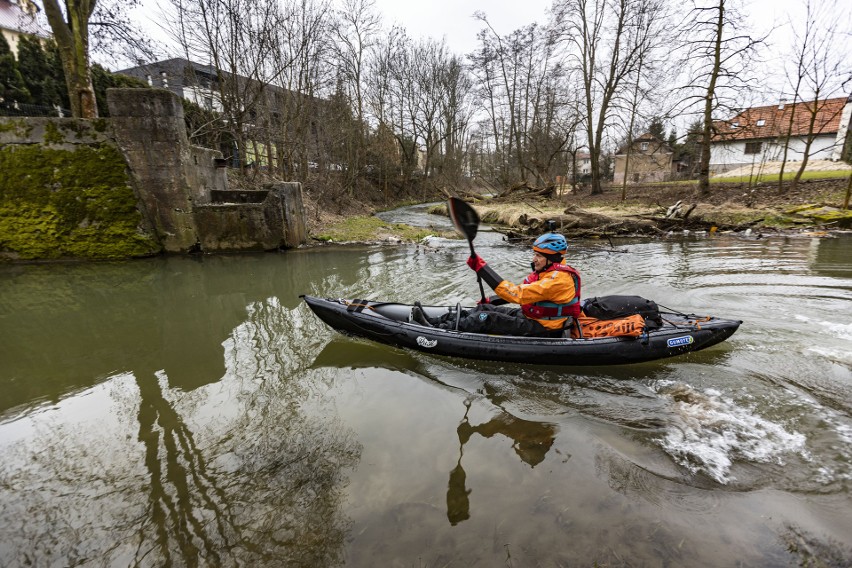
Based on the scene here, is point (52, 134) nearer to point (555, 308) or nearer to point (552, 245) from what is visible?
point (552, 245)

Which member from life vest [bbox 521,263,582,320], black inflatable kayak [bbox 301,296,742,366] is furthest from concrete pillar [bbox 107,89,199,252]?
life vest [bbox 521,263,582,320]

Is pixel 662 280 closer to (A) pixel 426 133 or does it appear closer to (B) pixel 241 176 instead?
(B) pixel 241 176

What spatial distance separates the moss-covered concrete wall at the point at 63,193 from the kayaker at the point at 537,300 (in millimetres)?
8308

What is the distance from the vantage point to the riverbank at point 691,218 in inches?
475

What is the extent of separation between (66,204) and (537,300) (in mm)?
9992

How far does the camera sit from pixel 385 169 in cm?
2712

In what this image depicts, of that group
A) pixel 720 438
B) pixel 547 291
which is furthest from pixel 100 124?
pixel 720 438

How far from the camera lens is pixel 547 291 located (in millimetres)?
3939

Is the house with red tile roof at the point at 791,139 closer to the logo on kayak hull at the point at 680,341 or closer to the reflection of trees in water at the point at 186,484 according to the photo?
the logo on kayak hull at the point at 680,341

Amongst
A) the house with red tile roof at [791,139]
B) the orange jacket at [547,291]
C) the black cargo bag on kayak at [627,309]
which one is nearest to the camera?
the orange jacket at [547,291]

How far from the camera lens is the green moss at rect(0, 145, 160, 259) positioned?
8.44 meters

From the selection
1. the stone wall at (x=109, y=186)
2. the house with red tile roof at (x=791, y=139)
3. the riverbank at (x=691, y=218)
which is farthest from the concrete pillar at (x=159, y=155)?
the house with red tile roof at (x=791, y=139)

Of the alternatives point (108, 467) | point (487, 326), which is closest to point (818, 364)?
point (487, 326)

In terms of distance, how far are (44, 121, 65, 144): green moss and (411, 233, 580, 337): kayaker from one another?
29.9 feet
